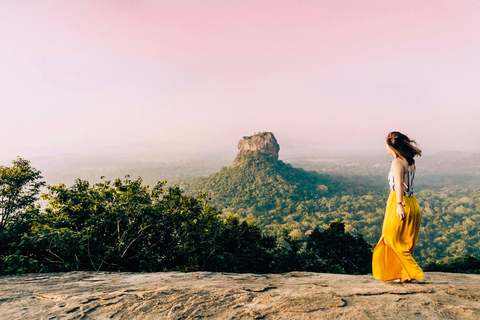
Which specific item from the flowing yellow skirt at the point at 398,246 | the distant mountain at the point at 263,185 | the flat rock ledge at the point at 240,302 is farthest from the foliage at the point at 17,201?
the distant mountain at the point at 263,185

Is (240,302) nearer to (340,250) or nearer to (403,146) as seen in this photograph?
(403,146)

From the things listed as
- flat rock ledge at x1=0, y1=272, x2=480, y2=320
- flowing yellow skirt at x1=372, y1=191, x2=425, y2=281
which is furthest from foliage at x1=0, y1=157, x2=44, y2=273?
flowing yellow skirt at x1=372, y1=191, x2=425, y2=281

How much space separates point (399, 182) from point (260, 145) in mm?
117815

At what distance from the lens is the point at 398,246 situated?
169 inches

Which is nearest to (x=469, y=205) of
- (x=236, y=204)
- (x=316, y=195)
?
(x=316, y=195)

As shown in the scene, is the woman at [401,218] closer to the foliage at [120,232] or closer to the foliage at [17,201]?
the foliage at [120,232]

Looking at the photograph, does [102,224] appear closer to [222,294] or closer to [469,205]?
[222,294]

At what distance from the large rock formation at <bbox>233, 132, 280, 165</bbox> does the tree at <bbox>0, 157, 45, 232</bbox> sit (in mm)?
112106

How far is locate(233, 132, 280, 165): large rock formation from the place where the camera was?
398ft

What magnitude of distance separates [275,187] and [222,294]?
105001 mm

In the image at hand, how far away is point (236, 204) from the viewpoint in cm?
9550

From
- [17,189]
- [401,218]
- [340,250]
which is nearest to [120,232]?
[17,189]

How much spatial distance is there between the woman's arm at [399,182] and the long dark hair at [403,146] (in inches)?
5.6

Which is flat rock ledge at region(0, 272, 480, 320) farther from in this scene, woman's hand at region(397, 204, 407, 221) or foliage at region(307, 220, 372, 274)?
foliage at region(307, 220, 372, 274)
